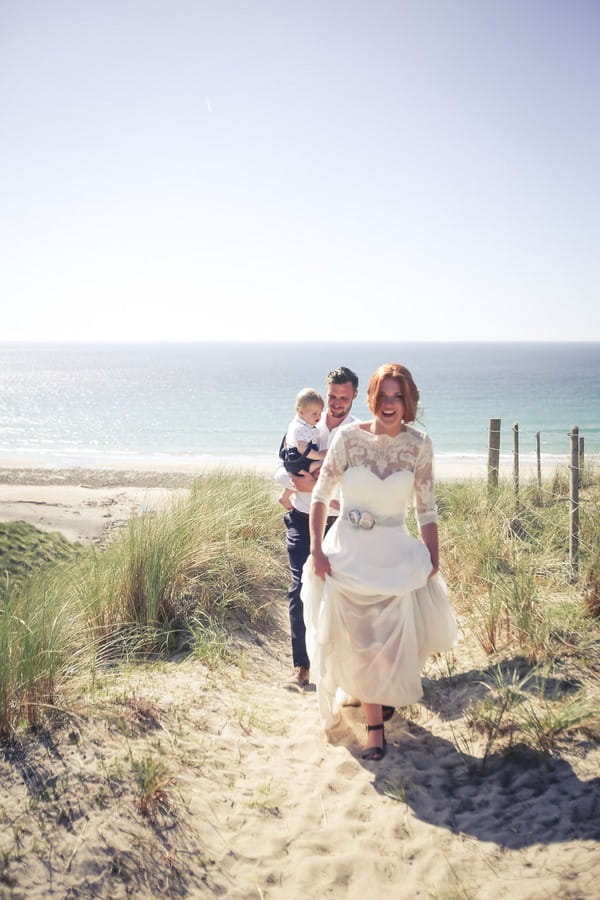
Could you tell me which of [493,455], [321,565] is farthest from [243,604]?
[493,455]

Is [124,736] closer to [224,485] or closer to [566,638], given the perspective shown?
[566,638]

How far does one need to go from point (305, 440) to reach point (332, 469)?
657 millimetres

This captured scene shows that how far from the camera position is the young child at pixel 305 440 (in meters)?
4.03

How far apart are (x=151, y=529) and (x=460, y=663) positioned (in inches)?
109

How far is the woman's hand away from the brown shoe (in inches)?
53.0

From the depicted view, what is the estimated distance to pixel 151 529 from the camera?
5.08 meters

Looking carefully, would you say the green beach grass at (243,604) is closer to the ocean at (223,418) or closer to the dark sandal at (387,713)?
the dark sandal at (387,713)

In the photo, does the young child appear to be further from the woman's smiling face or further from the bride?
the woman's smiling face

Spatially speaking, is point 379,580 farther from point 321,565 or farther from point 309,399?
point 309,399

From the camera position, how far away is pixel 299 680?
4441mm

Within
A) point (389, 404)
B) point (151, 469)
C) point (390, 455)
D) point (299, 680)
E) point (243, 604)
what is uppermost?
point (389, 404)

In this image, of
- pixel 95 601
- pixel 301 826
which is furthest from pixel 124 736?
pixel 95 601

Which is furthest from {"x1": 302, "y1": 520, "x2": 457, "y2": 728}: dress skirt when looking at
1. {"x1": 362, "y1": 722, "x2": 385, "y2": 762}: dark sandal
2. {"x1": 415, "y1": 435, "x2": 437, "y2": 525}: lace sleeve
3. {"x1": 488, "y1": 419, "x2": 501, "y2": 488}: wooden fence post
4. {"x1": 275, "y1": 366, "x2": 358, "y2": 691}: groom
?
{"x1": 488, "y1": 419, "x2": 501, "y2": 488}: wooden fence post

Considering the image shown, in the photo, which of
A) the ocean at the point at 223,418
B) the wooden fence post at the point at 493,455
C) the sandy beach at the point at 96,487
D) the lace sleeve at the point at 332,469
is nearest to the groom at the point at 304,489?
the lace sleeve at the point at 332,469
